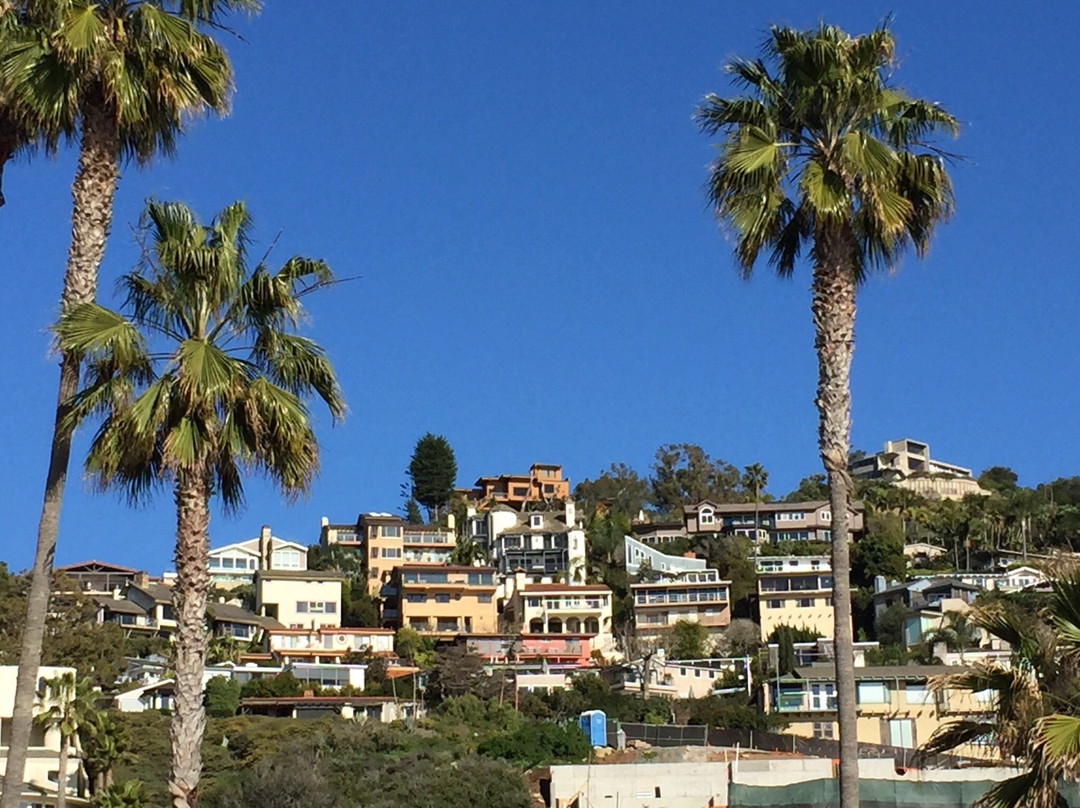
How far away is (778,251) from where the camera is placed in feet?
75.9

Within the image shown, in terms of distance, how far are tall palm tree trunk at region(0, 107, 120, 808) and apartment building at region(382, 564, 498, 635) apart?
3644 inches

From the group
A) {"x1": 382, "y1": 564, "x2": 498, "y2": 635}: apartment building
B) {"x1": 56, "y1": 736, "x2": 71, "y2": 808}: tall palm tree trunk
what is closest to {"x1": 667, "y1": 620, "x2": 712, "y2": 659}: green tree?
{"x1": 382, "y1": 564, "x2": 498, "y2": 635}: apartment building

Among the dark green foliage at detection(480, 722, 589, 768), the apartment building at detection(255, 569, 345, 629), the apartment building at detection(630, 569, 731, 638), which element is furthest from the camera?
the apartment building at detection(630, 569, 731, 638)

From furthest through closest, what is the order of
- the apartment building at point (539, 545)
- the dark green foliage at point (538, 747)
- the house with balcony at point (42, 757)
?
the apartment building at point (539, 545) → the dark green foliage at point (538, 747) → the house with balcony at point (42, 757)

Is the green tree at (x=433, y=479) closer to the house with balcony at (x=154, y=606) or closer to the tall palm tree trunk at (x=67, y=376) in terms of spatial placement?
the house with balcony at (x=154, y=606)

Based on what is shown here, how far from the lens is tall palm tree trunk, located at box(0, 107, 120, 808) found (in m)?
19.8

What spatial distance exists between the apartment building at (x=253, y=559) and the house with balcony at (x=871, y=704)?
177 feet

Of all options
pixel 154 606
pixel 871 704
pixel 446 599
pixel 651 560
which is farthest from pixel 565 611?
pixel 871 704

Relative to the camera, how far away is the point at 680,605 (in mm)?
113312

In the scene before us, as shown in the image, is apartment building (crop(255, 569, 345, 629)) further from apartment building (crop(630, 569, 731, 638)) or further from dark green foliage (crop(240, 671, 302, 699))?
dark green foliage (crop(240, 671, 302, 699))

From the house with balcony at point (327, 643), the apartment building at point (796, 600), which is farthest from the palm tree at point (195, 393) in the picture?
the apartment building at point (796, 600)

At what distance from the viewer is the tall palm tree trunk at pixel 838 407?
805 inches

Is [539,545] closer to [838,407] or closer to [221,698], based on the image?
[221,698]

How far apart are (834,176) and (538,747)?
155ft
